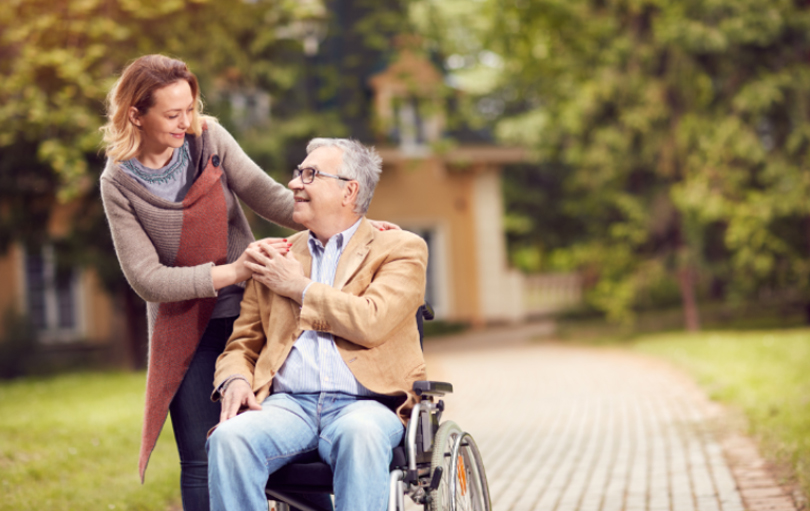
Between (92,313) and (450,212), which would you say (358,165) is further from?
(450,212)

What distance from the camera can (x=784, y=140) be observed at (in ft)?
45.7

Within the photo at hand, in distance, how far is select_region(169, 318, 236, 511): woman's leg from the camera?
3043 mm

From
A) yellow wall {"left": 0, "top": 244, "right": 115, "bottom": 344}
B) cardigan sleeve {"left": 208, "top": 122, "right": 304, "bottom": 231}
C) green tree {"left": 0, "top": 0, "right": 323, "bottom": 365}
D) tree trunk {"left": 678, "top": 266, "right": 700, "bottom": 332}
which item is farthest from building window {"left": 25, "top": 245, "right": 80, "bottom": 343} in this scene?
cardigan sleeve {"left": 208, "top": 122, "right": 304, "bottom": 231}

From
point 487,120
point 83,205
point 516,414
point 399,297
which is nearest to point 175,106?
point 399,297

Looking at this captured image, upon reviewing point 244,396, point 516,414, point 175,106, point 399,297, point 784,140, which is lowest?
point 516,414

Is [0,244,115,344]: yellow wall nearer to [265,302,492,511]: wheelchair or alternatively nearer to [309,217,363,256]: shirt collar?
[309,217,363,256]: shirt collar

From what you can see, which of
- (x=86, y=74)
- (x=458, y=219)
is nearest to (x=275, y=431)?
(x=86, y=74)

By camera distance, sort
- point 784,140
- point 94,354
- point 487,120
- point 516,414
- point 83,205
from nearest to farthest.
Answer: point 516,414, point 83,205, point 784,140, point 94,354, point 487,120

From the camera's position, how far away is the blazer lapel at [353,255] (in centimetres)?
301

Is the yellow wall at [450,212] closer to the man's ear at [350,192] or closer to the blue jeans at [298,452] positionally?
the man's ear at [350,192]

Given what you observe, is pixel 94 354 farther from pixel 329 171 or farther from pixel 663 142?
pixel 329 171

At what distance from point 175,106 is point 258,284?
647 millimetres

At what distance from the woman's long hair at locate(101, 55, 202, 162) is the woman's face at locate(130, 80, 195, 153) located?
2 cm

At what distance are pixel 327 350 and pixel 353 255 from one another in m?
0.33
